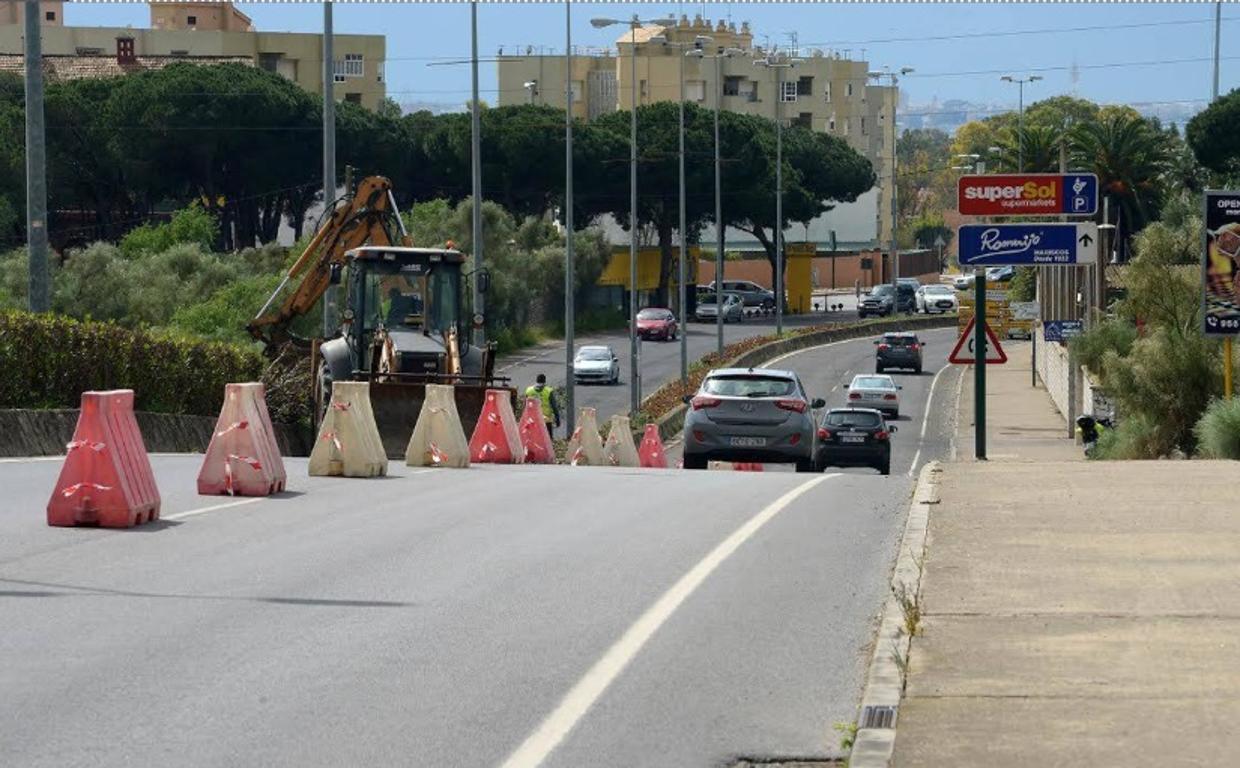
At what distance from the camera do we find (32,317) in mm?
25812

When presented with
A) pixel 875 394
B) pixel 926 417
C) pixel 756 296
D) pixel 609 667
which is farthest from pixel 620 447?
pixel 756 296

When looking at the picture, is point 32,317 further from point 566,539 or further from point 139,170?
point 139,170

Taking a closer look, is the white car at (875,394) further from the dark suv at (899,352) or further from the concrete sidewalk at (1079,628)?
the concrete sidewalk at (1079,628)

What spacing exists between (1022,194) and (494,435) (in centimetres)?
808

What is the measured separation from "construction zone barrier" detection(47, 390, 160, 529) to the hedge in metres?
11.1

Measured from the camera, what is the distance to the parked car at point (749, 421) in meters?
28.4

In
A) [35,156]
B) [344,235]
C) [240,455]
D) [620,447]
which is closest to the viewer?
[240,455]

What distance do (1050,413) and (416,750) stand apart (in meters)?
58.8

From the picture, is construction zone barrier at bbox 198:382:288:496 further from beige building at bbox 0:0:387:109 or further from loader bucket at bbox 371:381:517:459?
beige building at bbox 0:0:387:109

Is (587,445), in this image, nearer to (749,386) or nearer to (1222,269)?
(749,386)

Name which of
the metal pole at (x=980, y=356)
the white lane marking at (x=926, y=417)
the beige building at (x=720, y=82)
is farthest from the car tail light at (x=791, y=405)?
the beige building at (x=720, y=82)

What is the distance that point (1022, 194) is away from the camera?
92.4ft

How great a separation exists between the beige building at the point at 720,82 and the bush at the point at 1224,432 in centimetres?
11388

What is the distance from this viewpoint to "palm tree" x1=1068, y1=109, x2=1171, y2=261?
83.3 meters
